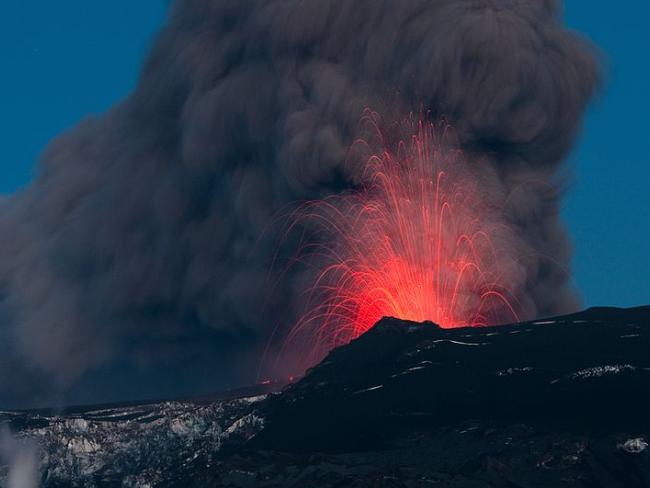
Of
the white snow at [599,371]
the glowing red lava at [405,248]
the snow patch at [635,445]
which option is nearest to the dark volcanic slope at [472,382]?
the white snow at [599,371]

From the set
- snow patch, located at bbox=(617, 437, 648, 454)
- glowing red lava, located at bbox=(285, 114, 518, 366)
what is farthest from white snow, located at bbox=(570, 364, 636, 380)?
glowing red lava, located at bbox=(285, 114, 518, 366)

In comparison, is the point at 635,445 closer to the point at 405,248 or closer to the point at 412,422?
the point at 412,422

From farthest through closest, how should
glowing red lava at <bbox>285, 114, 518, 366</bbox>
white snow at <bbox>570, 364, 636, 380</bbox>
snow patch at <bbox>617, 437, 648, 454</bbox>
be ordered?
1. glowing red lava at <bbox>285, 114, 518, 366</bbox>
2. white snow at <bbox>570, 364, 636, 380</bbox>
3. snow patch at <bbox>617, 437, 648, 454</bbox>

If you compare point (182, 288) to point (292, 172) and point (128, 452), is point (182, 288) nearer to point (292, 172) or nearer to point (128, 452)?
point (292, 172)

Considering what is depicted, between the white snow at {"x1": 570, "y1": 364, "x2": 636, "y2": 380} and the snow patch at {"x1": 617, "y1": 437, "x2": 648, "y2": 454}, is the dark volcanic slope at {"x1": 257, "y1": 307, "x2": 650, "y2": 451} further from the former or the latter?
the snow patch at {"x1": 617, "y1": 437, "x2": 648, "y2": 454}

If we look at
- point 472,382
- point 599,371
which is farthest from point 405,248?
point 599,371
